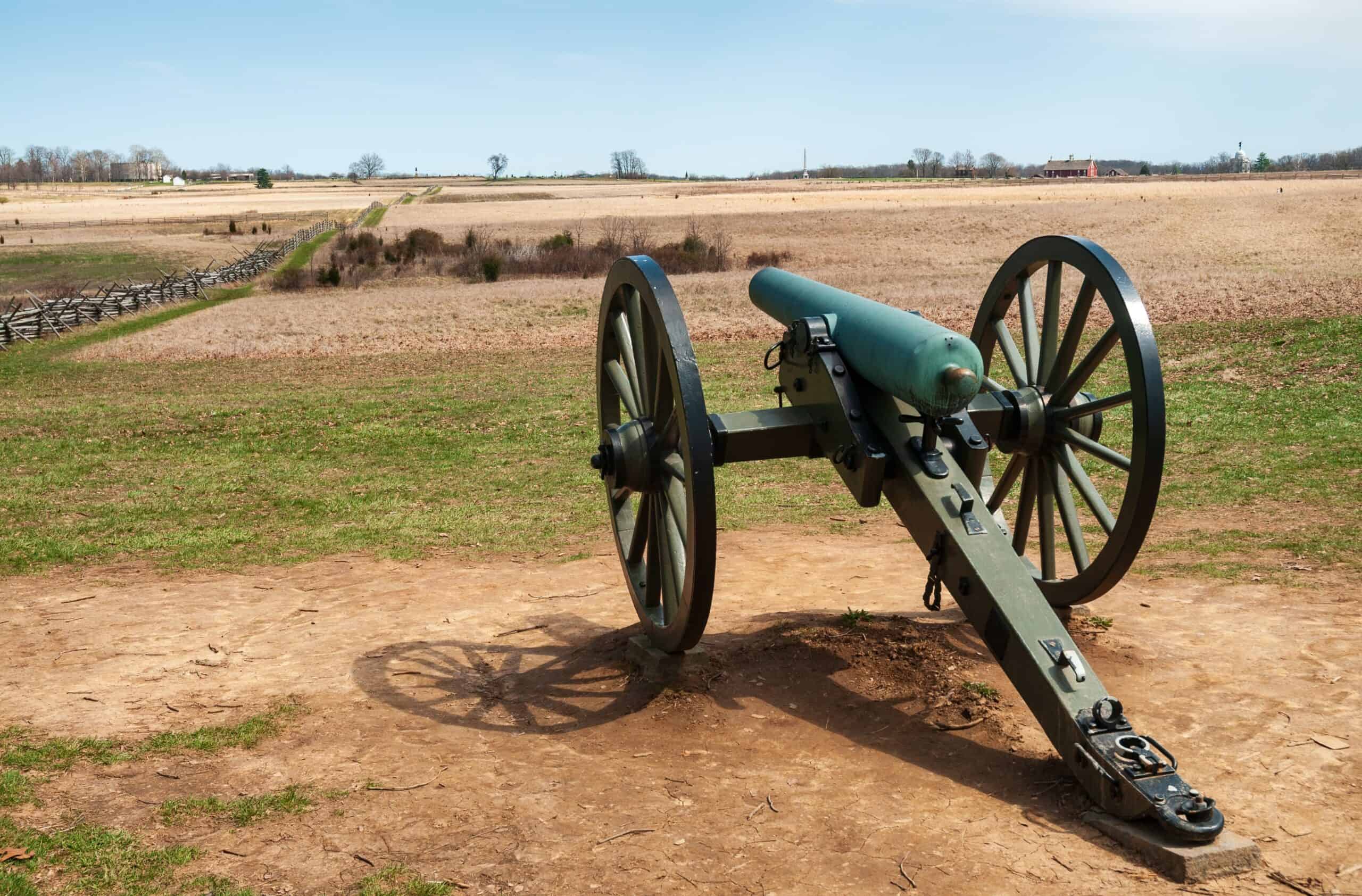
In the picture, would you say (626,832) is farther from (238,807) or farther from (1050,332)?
(1050,332)

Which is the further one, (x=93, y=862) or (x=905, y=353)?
(x=905, y=353)

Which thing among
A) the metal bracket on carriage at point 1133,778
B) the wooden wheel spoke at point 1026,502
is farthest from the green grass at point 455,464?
the metal bracket on carriage at point 1133,778

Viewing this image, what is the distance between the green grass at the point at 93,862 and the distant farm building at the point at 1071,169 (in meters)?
157

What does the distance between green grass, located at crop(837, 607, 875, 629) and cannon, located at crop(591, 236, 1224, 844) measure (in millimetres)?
902

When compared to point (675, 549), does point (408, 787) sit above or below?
below

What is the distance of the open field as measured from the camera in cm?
436

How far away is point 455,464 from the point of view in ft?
41.1

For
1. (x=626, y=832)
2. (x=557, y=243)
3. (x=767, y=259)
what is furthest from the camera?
(x=557, y=243)

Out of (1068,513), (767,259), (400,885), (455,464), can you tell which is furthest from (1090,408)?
(767,259)

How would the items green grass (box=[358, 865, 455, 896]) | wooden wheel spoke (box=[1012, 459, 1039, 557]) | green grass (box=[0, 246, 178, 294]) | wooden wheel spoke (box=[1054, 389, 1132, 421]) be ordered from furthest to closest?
green grass (box=[0, 246, 178, 294]) → wooden wheel spoke (box=[1012, 459, 1039, 557]) → wooden wheel spoke (box=[1054, 389, 1132, 421]) → green grass (box=[358, 865, 455, 896])

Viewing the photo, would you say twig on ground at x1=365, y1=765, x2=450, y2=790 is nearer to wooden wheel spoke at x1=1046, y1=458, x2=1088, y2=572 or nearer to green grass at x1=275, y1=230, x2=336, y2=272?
wooden wheel spoke at x1=1046, y1=458, x2=1088, y2=572

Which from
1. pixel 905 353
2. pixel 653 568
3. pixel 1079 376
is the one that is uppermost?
pixel 905 353

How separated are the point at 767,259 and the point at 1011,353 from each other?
108ft

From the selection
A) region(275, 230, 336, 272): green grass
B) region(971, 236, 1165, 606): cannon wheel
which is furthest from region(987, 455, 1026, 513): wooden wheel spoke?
region(275, 230, 336, 272): green grass
